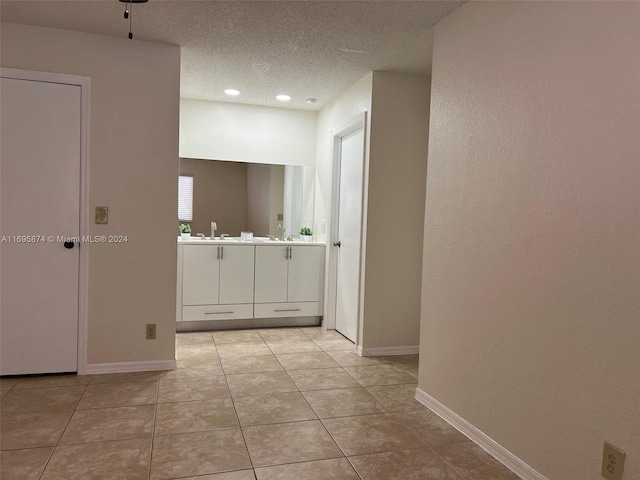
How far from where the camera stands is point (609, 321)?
173cm

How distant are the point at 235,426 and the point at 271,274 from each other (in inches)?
92.3

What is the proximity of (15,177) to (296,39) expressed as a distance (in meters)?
2.03

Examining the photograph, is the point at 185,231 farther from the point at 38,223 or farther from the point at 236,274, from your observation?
the point at 38,223

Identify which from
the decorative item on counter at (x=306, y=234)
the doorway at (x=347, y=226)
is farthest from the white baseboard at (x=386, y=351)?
the decorative item on counter at (x=306, y=234)

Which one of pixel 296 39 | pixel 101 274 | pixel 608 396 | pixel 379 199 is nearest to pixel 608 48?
pixel 608 396

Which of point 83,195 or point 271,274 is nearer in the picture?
point 83,195

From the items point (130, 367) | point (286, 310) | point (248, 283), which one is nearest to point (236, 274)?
point (248, 283)

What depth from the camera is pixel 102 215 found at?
329 centimetres

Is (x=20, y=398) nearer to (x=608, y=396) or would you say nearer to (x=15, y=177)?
(x=15, y=177)

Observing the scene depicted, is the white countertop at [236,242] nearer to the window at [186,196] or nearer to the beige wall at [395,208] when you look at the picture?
the window at [186,196]

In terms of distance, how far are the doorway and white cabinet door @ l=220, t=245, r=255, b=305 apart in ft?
2.62

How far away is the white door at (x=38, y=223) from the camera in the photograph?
311cm

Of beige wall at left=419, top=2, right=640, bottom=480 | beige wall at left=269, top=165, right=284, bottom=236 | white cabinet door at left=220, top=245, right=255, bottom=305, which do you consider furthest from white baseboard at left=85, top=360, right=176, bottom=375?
beige wall at left=269, top=165, right=284, bottom=236

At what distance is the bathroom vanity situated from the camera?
4.55 m
